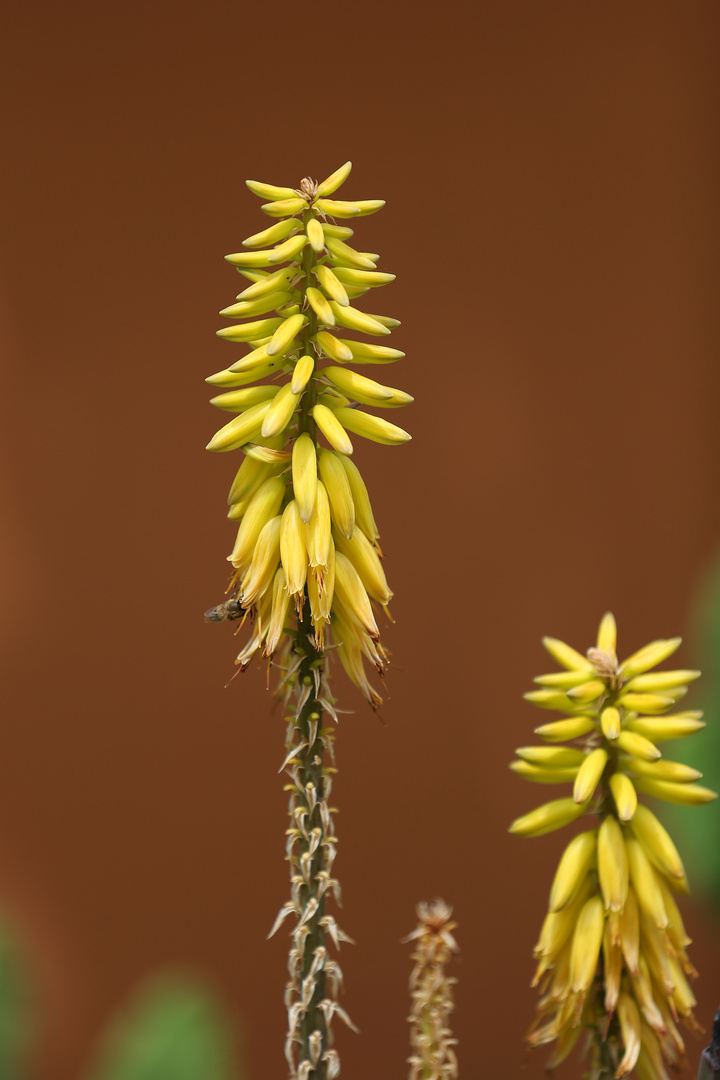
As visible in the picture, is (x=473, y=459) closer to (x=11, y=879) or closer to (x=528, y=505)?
(x=528, y=505)

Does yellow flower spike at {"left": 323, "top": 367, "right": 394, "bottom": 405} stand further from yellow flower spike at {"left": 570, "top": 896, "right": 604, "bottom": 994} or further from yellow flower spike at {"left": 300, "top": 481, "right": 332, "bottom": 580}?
yellow flower spike at {"left": 570, "top": 896, "right": 604, "bottom": 994}

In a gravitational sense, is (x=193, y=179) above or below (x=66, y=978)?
above

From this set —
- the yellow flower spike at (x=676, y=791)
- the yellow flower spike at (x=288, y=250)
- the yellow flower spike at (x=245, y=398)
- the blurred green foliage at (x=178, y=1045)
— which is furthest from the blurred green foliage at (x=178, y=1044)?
the yellow flower spike at (x=288, y=250)

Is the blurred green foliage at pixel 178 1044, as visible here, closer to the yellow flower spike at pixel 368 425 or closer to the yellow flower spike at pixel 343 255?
the yellow flower spike at pixel 368 425

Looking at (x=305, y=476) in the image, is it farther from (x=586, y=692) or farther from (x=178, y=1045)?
(x=178, y=1045)

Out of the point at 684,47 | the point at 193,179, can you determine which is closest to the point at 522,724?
the point at 193,179

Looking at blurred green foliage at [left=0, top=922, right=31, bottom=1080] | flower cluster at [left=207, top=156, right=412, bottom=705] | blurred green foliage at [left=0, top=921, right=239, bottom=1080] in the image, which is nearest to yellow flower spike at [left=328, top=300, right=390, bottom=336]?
flower cluster at [left=207, top=156, right=412, bottom=705]

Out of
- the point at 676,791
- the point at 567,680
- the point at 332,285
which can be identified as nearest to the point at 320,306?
the point at 332,285
